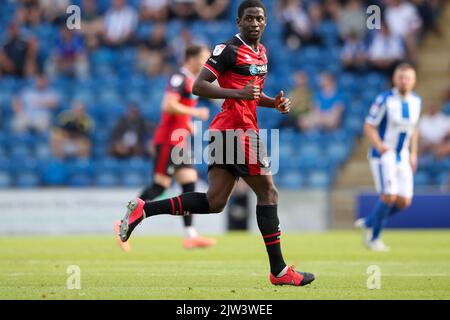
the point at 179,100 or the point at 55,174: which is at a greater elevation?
the point at 179,100

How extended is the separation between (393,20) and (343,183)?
4.05 meters

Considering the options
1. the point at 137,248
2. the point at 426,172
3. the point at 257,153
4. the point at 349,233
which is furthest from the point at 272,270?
the point at 426,172

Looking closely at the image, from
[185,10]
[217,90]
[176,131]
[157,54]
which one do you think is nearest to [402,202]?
[176,131]

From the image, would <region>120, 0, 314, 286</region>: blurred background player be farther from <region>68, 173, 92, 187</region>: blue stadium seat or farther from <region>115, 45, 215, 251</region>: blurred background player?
<region>68, 173, 92, 187</region>: blue stadium seat

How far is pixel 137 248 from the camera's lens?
13555mm

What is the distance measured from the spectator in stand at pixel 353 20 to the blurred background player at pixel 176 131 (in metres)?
9.32

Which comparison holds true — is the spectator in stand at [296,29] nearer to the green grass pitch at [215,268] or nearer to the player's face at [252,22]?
the green grass pitch at [215,268]

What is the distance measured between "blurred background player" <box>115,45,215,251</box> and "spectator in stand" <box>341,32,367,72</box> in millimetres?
8858

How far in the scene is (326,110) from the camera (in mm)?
20375

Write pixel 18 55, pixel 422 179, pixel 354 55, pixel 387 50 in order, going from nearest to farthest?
1. pixel 422 179
2. pixel 387 50
3. pixel 354 55
4. pixel 18 55

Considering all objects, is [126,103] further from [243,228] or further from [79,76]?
[243,228]

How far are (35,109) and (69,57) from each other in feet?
5.76

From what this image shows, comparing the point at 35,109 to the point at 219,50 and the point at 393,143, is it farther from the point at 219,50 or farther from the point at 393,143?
the point at 219,50

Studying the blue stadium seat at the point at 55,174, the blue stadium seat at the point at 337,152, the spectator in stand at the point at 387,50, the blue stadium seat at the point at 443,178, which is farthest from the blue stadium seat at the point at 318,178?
the blue stadium seat at the point at 55,174
